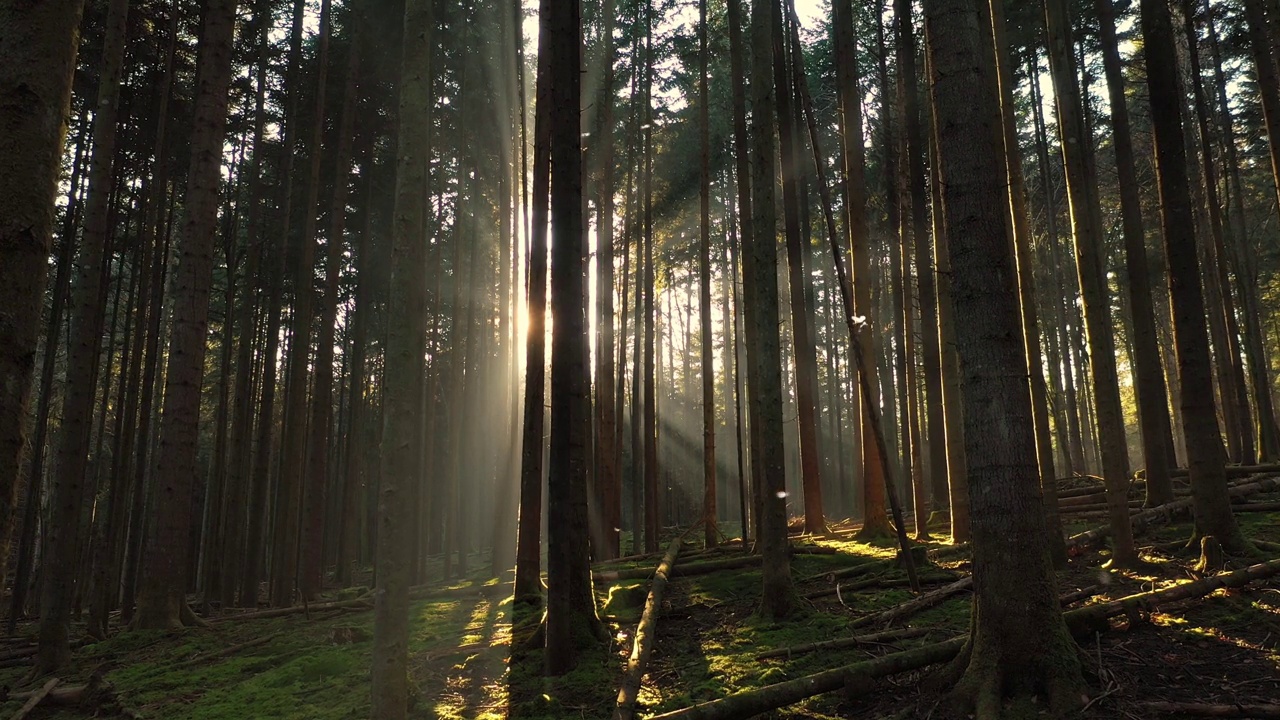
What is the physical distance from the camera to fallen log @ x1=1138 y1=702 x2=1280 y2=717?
10.8 feet

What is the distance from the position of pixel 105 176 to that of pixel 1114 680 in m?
11.0

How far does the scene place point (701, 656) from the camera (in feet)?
19.3

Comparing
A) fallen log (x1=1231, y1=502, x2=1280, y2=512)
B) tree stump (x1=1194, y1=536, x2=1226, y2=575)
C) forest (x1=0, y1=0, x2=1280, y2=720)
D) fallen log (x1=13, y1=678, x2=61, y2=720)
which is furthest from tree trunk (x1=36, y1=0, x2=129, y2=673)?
fallen log (x1=1231, y1=502, x2=1280, y2=512)

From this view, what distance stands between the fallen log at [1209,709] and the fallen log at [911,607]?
213cm

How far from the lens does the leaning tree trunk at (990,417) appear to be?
3713mm

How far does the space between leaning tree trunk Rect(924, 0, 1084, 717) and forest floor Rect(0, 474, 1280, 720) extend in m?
0.32

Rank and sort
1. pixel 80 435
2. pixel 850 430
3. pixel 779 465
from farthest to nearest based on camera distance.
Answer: pixel 850 430 → pixel 80 435 → pixel 779 465

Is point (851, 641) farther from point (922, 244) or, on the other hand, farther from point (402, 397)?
point (922, 244)

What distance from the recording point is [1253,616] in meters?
4.72

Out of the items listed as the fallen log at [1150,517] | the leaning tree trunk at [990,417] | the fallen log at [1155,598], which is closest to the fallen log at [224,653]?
the leaning tree trunk at [990,417]

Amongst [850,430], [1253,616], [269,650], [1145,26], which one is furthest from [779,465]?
[850,430]

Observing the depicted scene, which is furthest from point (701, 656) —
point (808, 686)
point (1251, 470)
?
point (1251, 470)

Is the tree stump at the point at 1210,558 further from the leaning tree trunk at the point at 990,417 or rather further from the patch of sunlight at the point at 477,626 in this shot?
the patch of sunlight at the point at 477,626

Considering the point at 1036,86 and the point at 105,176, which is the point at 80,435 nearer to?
the point at 105,176
